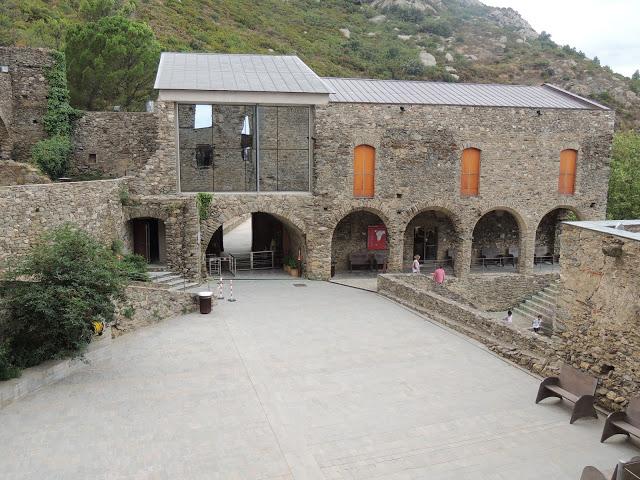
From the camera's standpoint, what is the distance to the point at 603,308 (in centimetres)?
957

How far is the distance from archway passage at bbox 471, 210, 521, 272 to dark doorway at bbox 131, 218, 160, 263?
1432 cm

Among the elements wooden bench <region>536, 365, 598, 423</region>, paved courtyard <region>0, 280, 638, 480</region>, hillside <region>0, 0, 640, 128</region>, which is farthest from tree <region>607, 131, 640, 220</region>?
wooden bench <region>536, 365, 598, 423</region>

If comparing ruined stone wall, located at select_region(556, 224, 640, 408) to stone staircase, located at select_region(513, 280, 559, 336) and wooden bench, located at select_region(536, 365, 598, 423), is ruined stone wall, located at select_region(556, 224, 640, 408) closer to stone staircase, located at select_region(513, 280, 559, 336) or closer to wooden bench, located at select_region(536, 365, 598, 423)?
wooden bench, located at select_region(536, 365, 598, 423)

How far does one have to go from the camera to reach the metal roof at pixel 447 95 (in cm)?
2231

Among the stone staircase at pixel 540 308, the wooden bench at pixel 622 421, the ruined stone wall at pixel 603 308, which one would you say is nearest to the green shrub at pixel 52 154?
the ruined stone wall at pixel 603 308

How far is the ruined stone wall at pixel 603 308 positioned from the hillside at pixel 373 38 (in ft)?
97.5

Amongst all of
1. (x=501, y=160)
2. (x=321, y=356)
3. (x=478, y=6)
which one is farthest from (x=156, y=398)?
(x=478, y=6)

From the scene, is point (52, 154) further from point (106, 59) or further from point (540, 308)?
point (540, 308)

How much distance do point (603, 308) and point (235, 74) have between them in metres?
16.1

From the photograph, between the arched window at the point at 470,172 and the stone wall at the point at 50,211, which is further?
the arched window at the point at 470,172

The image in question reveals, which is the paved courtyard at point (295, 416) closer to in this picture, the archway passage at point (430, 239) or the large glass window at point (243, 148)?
the large glass window at point (243, 148)

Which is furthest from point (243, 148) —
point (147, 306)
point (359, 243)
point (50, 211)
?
point (50, 211)

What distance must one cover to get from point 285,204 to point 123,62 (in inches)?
469

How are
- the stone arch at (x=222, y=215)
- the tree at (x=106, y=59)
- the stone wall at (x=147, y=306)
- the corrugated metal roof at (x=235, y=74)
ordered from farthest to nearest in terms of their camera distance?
the tree at (x=106, y=59) → the stone arch at (x=222, y=215) → the corrugated metal roof at (x=235, y=74) → the stone wall at (x=147, y=306)
